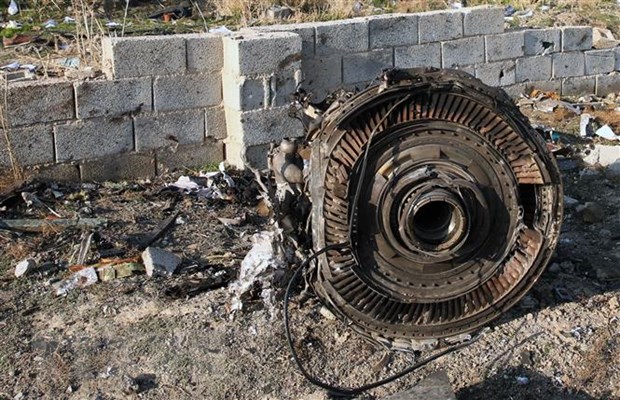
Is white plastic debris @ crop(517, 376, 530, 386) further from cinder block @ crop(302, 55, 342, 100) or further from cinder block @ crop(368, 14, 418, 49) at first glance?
cinder block @ crop(368, 14, 418, 49)

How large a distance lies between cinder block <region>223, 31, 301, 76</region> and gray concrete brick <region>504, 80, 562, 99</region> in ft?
11.0

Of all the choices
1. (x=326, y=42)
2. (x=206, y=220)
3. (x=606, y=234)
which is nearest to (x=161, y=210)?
(x=206, y=220)

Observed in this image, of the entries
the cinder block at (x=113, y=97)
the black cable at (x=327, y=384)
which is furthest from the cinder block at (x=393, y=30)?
the black cable at (x=327, y=384)

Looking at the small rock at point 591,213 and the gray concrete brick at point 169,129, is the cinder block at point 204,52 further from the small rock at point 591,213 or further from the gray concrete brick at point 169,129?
the small rock at point 591,213

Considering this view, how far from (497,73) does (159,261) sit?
5.26 m

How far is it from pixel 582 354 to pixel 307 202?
161 centimetres

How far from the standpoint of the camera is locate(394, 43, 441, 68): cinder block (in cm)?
810

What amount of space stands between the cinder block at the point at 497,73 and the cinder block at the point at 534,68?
0.09 metres

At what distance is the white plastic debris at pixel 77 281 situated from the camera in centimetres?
495

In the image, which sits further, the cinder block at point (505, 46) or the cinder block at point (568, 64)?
the cinder block at point (568, 64)

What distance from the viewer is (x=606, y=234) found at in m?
5.73

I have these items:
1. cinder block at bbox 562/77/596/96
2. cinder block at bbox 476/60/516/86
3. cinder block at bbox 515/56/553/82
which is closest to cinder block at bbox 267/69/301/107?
cinder block at bbox 476/60/516/86

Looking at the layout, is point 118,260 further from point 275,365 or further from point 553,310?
point 553,310

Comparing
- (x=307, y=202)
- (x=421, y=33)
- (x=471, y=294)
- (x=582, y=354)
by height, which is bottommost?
(x=582, y=354)
